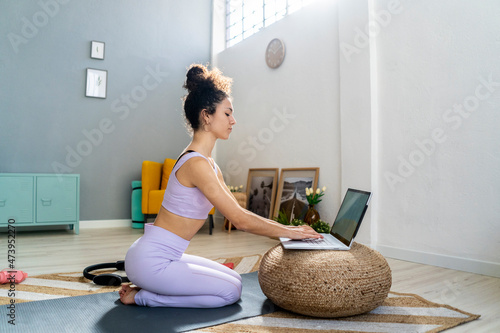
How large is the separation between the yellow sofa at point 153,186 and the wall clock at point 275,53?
171 cm

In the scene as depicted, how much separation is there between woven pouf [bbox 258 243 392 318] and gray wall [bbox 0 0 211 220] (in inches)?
144

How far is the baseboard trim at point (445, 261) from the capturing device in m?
2.35

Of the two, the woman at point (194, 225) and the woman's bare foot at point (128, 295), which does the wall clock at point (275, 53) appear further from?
the woman's bare foot at point (128, 295)

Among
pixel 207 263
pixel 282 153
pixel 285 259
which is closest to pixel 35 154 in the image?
pixel 282 153

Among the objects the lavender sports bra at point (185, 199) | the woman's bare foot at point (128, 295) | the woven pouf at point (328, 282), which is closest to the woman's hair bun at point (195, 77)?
the lavender sports bra at point (185, 199)

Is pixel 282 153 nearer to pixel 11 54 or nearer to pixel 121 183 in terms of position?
pixel 121 183

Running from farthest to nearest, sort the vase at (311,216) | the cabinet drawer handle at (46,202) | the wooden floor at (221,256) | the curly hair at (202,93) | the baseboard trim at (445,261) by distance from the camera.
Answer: the cabinet drawer handle at (46,202) → the vase at (311,216) → the baseboard trim at (445,261) → the wooden floor at (221,256) → the curly hair at (202,93)

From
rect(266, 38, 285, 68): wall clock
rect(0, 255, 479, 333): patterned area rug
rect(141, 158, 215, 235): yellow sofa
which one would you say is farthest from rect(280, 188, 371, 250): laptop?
rect(266, 38, 285, 68): wall clock

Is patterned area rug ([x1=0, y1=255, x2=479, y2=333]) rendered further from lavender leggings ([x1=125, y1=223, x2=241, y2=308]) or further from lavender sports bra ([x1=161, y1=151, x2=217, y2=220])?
lavender sports bra ([x1=161, y1=151, x2=217, y2=220])

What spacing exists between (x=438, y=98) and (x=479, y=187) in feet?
2.27

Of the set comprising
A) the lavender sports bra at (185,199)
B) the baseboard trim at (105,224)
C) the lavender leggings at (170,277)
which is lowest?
the baseboard trim at (105,224)

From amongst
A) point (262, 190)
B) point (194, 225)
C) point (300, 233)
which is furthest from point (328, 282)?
point (262, 190)

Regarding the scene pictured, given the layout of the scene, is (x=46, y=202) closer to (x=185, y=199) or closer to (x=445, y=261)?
(x=185, y=199)

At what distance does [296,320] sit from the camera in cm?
155
